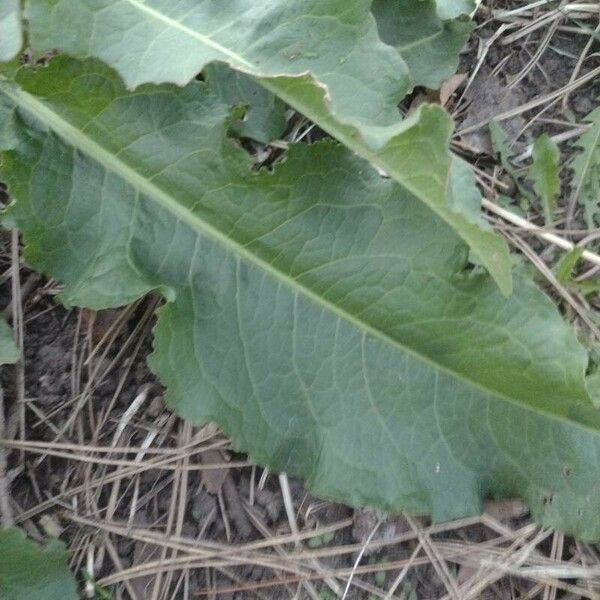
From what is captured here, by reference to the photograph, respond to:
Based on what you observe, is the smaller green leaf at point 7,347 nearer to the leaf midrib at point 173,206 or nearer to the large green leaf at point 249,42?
the leaf midrib at point 173,206

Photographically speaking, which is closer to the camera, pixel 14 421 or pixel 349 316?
pixel 349 316

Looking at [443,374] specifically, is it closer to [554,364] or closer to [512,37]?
[554,364]

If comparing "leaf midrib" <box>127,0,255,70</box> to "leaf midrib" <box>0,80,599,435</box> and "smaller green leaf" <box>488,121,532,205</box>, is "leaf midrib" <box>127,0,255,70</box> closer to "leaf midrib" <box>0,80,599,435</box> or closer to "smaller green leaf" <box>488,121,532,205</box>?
"leaf midrib" <box>0,80,599,435</box>

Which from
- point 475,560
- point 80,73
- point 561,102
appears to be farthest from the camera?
point 561,102

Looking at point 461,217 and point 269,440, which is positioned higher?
point 461,217

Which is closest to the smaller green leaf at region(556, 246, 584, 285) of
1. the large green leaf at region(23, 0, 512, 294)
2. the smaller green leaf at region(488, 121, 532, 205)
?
the smaller green leaf at region(488, 121, 532, 205)

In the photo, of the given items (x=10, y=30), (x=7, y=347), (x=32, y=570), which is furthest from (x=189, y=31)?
(x=32, y=570)

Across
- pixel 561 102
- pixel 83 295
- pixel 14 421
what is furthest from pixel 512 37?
pixel 14 421
